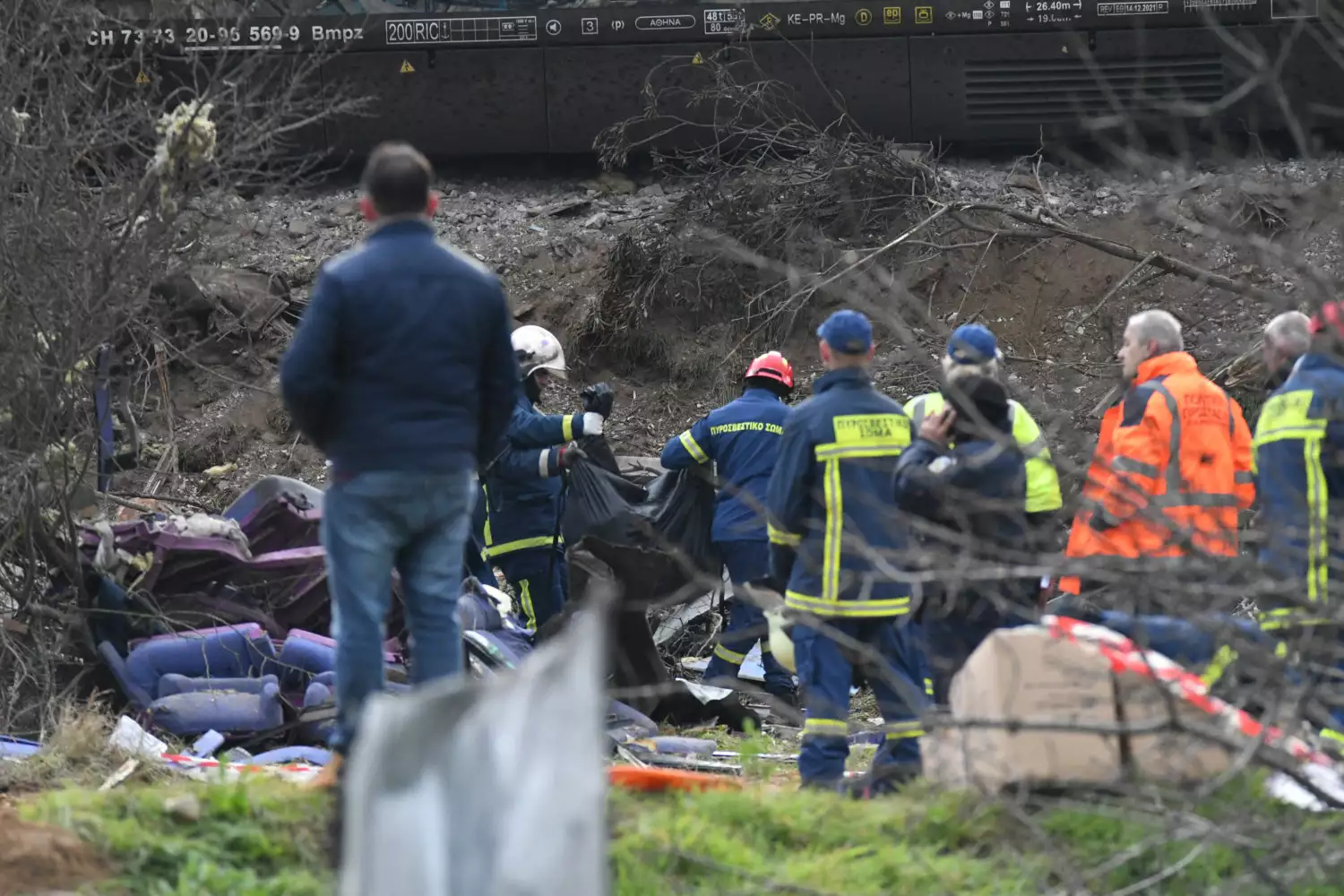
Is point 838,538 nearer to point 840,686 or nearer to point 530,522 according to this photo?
point 840,686

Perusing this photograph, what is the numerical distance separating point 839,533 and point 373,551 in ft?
6.08

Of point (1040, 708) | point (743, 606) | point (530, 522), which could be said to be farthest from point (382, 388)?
point (743, 606)

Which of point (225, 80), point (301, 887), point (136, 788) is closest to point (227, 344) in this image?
point (225, 80)

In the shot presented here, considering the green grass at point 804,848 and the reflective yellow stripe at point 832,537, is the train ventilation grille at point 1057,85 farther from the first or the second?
the green grass at point 804,848

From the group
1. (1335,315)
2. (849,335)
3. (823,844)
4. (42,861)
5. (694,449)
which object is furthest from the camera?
(694,449)

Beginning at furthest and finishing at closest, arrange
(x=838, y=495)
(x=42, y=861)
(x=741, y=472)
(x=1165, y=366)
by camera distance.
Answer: (x=741, y=472) → (x=1165, y=366) → (x=838, y=495) → (x=42, y=861)

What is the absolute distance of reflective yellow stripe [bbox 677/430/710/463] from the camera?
359 inches

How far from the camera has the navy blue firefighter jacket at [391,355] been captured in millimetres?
4551

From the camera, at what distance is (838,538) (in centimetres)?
594

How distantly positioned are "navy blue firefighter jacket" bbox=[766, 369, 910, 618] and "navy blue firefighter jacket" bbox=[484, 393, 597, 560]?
10.1 feet

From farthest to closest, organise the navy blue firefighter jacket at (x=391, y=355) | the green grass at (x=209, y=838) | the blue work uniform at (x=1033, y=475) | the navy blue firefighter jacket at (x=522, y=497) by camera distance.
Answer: the navy blue firefighter jacket at (x=522, y=497) < the blue work uniform at (x=1033, y=475) < the navy blue firefighter jacket at (x=391, y=355) < the green grass at (x=209, y=838)

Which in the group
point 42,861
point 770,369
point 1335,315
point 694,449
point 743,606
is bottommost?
point 743,606

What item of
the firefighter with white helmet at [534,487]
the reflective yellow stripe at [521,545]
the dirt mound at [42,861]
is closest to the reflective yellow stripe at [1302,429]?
the firefighter with white helmet at [534,487]

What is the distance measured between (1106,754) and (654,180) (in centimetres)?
1257
